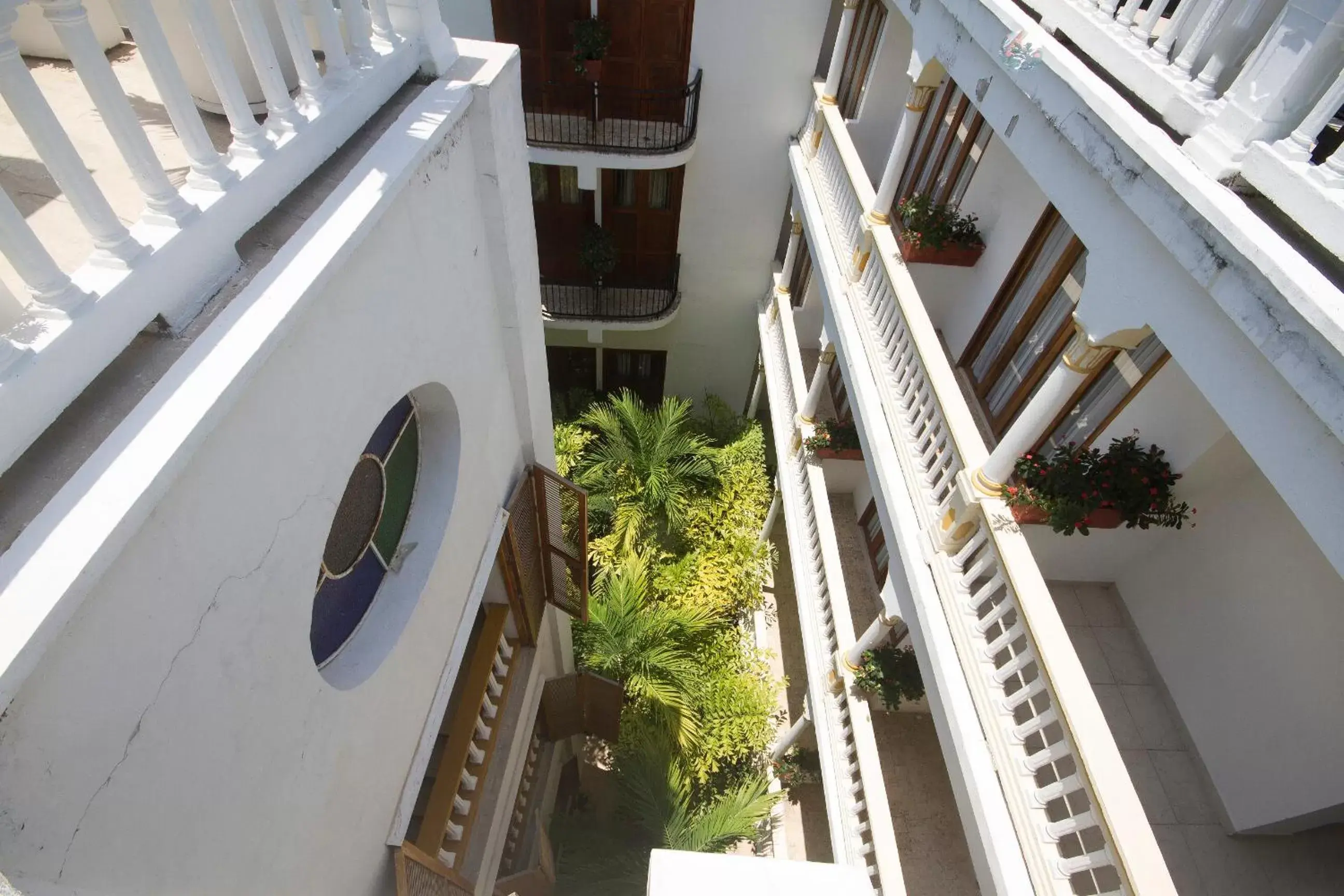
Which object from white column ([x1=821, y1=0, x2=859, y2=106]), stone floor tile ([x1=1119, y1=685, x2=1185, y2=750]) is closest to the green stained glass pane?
stone floor tile ([x1=1119, y1=685, x2=1185, y2=750])

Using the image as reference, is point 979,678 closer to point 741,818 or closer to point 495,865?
point 741,818

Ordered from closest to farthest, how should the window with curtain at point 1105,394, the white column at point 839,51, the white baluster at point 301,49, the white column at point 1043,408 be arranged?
the white baluster at point 301,49 → the white column at point 1043,408 → the window with curtain at point 1105,394 → the white column at point 839,51

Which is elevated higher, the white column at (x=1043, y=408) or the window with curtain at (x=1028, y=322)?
the window with curtain at (x=1028, y=322)

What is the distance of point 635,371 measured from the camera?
14.9m

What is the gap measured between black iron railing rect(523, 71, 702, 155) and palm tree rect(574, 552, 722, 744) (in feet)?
20.5

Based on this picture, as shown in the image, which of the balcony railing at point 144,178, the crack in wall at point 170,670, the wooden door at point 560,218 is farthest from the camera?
the wooden door at point 560,218

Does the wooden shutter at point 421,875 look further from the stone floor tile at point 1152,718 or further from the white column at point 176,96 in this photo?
the stone floor tile at point 1152,718

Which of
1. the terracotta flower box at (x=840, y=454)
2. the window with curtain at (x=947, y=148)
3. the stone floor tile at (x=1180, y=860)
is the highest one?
the window with curtain at (x=947, y=148)

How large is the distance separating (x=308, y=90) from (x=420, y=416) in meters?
A: 2.20

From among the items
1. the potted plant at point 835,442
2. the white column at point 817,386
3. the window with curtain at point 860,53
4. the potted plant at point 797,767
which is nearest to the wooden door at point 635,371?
the white column at point 817,386

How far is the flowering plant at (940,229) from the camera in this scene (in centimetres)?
752

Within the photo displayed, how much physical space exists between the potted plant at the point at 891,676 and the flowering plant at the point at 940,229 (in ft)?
14.7

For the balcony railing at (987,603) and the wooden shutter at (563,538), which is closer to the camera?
the balcony railing at (987,603)

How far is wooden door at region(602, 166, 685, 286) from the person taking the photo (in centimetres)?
1153
